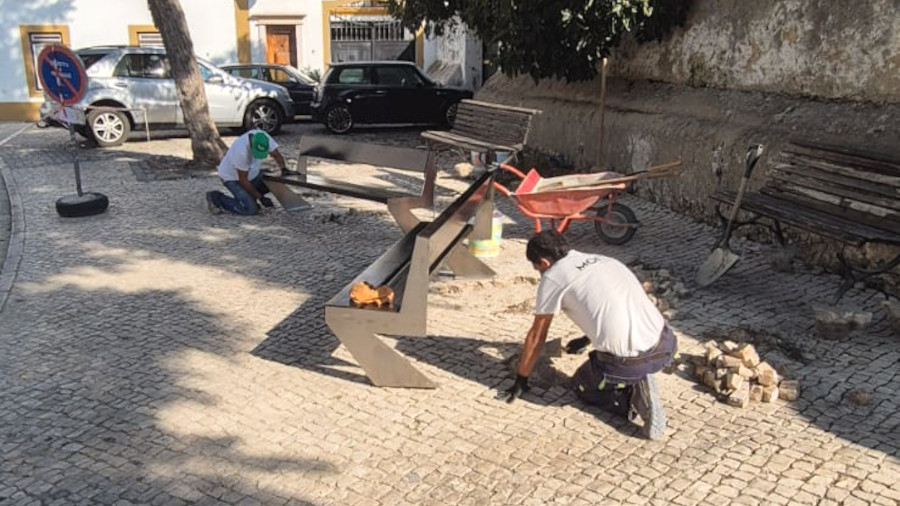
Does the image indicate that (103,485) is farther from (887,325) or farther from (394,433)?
(887,325)

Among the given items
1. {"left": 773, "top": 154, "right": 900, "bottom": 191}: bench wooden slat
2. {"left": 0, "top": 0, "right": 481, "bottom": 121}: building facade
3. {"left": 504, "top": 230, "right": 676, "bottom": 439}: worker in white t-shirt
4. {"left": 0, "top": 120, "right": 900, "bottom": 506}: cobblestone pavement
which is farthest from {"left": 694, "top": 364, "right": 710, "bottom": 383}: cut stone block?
{"left": 0, "top": 0, "right": 481, "bottom": 121}: building facade

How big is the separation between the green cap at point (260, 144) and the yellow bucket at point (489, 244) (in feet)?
10.4

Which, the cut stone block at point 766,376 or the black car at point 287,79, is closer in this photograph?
the cut stone block at point 766,376

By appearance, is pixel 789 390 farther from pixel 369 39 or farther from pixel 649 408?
pixel 369 39

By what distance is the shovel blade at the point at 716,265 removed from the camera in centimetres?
603

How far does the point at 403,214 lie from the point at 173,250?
2.36 m

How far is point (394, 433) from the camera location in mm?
4105

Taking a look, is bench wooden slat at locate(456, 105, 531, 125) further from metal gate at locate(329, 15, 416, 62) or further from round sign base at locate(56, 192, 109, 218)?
metal gate at locate(329, 15, 416, 62)

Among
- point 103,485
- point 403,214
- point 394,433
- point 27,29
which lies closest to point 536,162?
point 403,214

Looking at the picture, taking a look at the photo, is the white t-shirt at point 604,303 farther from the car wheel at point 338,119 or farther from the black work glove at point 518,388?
the car wheel at point 338,119

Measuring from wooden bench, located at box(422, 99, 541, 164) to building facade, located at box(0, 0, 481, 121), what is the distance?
8066 mm

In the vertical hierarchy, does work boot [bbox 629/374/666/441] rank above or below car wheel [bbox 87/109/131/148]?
below

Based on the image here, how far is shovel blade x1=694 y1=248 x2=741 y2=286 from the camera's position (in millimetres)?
6025

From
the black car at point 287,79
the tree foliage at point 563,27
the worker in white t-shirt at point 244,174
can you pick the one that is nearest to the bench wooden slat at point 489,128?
the tree foliage at point 563,27
